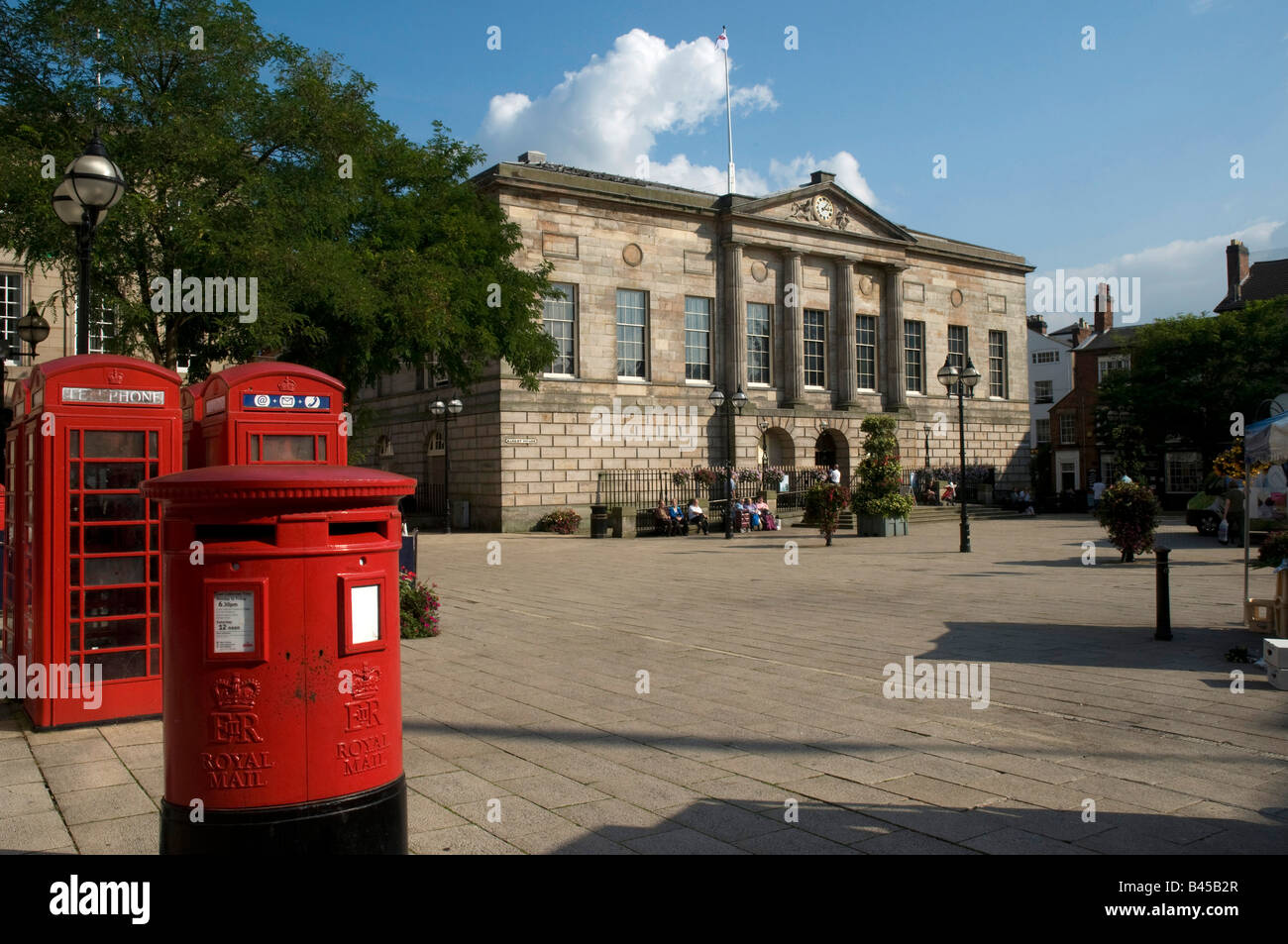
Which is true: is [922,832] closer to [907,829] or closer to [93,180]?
[907,829]

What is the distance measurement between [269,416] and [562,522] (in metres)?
23.8

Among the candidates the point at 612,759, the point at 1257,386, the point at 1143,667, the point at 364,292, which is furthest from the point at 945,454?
the point at 612,759

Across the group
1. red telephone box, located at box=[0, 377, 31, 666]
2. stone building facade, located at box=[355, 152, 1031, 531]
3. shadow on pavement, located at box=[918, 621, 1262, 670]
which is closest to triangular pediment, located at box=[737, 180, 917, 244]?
stone building facade, located at box=[355, 152, 1031, 531]

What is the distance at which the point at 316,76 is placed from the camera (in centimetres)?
1723

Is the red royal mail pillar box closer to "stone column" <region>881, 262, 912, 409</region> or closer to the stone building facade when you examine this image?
the stone building facade

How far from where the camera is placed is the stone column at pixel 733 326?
1497 inches

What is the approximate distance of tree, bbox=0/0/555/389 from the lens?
14133mm

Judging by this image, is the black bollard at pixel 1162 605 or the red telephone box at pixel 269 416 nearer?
the red telephone box at pixel 269 416

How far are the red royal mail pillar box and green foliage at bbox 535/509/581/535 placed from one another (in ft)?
93.1

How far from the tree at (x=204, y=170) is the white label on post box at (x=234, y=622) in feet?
40.2

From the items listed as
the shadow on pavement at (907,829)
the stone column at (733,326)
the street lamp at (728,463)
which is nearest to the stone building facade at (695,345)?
the stone column at (733,326)

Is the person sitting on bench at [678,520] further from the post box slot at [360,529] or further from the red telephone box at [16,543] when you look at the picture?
the post box slot at [360,529]

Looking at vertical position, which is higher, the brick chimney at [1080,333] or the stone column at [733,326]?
the brick chimney at [1080,333]
